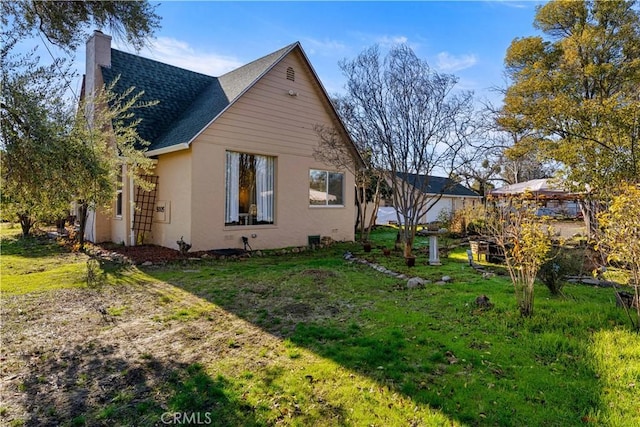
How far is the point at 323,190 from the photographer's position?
13.9m

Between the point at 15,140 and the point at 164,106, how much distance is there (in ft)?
29.9

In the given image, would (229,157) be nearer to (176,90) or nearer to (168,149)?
(168,149)

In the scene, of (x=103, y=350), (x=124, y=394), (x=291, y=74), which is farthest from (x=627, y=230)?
(x=291, y=74)

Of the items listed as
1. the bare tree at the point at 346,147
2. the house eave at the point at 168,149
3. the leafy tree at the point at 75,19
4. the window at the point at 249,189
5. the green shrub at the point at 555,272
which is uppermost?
the leafy tree at the point at 75,19

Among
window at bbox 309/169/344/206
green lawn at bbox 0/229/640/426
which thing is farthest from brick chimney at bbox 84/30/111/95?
green lawn at bbox 0/229/640/426

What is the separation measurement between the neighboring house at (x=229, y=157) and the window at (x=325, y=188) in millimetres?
40

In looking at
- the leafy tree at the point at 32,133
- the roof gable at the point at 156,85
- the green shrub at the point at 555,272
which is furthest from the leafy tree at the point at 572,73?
the roof gable at the point at 156,85

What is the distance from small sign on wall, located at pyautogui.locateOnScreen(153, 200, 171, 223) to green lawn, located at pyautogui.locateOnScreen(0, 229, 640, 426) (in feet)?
15.9

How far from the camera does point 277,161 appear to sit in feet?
40.2

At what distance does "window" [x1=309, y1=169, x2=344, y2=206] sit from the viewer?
44.2ft

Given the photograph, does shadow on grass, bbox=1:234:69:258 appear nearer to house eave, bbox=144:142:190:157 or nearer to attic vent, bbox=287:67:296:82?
house eave, bbox=144:142:190:157

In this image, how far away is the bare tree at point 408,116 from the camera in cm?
989

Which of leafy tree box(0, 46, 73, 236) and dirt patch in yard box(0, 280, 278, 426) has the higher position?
leafy tree box(0, 46, 73, 236)

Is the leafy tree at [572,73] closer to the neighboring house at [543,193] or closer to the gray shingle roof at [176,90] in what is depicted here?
the neighboring house at [543,193]
